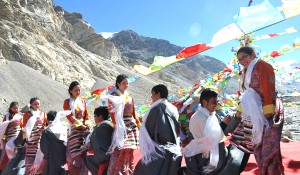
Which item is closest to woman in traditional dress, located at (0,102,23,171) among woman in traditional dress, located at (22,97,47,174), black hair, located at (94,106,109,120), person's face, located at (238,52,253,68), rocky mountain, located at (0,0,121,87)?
woman in traditional dress, located at (22,97,47,174)

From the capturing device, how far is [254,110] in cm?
300

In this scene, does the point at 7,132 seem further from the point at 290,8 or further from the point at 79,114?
the point at 290,8

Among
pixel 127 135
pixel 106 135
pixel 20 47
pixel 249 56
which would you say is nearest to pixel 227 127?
pixel 249 56

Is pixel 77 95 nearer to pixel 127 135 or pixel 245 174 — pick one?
pixel 127 135

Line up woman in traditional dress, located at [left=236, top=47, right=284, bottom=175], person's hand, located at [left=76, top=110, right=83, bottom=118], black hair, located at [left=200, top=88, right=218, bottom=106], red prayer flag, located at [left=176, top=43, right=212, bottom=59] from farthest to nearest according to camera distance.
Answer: person's hand, located at [left=76, top=110, right=83, bottom=118], red prayer flag, located at [left=176, top=43, right=212, bottom=59], black hair, located at [left=200, top=88, right=218, bottom=106], woman in traditional dress, located at [left=236, top=47, right=284, bottom=175]

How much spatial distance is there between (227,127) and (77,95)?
247 cm

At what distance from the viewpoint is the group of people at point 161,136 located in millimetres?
→ 3000

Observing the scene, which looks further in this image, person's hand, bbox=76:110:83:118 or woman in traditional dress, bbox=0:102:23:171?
woman in traditional dress, bbox=0:102:23:171

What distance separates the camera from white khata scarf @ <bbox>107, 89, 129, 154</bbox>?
13.9 ft

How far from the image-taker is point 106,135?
4551 mm

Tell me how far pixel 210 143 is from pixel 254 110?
1.83ft

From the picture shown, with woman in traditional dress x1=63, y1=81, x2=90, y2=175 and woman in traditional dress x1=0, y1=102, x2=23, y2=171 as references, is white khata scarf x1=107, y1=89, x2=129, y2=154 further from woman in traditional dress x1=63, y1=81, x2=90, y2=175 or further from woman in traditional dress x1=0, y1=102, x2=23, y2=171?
woman in traditional dress x1=0, y1=102, x2=23, y2=171

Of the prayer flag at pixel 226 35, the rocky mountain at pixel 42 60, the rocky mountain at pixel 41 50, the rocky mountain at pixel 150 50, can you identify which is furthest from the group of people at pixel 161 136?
the rocky mountain at pixel 150 50

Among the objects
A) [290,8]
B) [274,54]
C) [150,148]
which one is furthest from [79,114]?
[274,54]
